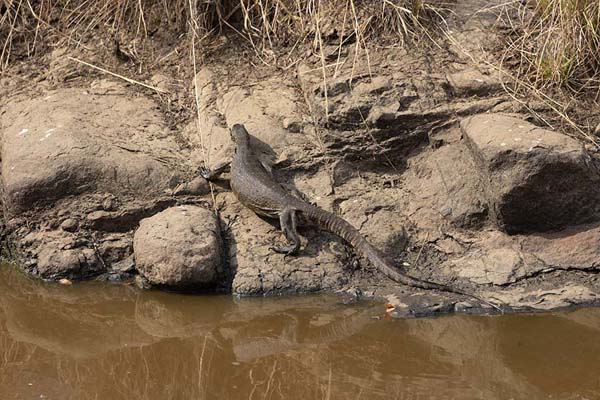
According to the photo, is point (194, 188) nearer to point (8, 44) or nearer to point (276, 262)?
point (276, 262)

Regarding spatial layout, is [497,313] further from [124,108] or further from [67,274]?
[124,108]

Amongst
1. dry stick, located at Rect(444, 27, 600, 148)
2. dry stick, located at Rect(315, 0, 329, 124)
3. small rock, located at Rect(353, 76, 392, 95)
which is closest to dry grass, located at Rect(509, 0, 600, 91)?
dry stick, located at Rect(444, 27, 600, 148)

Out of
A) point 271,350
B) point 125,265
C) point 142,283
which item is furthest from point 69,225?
point 271,350

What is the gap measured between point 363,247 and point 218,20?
2949 mm

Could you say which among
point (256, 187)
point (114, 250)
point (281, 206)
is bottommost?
point (114, 250)

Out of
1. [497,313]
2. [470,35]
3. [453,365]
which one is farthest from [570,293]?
[470,35]

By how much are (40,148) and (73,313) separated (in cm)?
150

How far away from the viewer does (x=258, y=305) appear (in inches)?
237

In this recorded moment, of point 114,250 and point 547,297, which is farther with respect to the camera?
point 114,250

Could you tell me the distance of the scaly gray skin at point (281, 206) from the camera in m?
6.29

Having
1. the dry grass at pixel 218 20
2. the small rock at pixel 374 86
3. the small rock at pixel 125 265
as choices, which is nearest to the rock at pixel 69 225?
the small rock at pixel 125 265

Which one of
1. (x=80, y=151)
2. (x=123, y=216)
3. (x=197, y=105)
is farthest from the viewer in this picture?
(x=197, y=105)

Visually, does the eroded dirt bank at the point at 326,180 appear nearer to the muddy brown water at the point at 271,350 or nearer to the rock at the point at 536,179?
the rock at the point at 536,179

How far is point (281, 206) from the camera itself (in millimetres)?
6609
